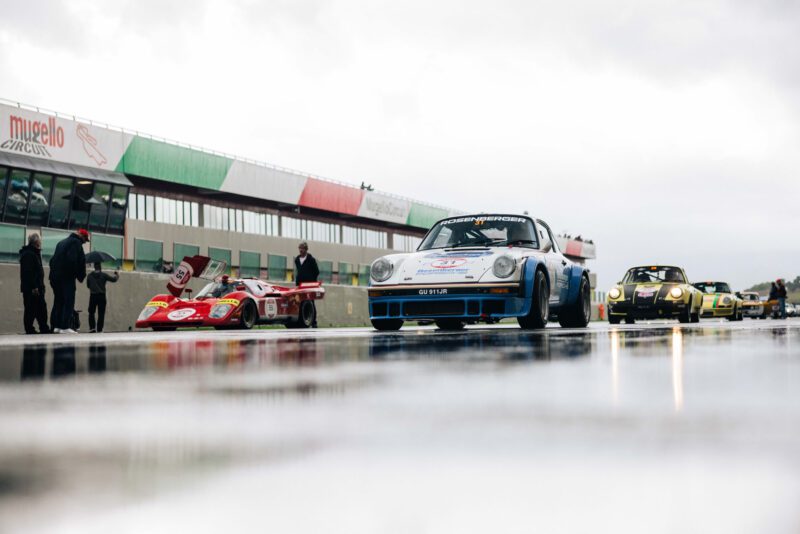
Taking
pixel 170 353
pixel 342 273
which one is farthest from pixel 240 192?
pixel 170 353

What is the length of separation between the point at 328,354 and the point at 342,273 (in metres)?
48.3

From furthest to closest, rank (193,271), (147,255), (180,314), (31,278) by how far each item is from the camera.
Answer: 1. (147,255)
2. (193,271)
3. (180,314)
4. (31,278)

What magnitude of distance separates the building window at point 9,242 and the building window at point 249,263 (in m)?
20.2

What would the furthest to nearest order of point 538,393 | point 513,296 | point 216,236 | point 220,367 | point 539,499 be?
point 216,236
point 513,296
point 220,367
point 538,393
point 539,499

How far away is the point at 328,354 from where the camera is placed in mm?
6156

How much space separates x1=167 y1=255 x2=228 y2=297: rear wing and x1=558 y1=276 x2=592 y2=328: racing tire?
6.76 meters

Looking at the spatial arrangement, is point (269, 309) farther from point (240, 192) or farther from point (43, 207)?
point (240, 192)

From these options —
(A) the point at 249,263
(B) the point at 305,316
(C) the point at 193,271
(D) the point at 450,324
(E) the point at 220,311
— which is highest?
(A) the point at 249,263

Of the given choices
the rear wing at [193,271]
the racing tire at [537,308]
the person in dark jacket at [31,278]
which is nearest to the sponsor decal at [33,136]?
the rear wing at [193,271]

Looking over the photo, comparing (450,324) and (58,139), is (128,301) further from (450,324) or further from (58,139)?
(58,139)

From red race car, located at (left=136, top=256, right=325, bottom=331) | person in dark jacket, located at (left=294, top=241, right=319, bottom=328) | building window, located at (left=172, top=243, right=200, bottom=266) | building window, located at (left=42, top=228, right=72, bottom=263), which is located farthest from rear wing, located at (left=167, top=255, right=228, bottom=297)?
building window, located at (left=172, top=243, right=200, bottom=266)

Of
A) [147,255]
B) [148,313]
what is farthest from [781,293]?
[148,313]

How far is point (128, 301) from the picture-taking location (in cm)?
2155

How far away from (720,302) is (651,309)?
10539 mm
